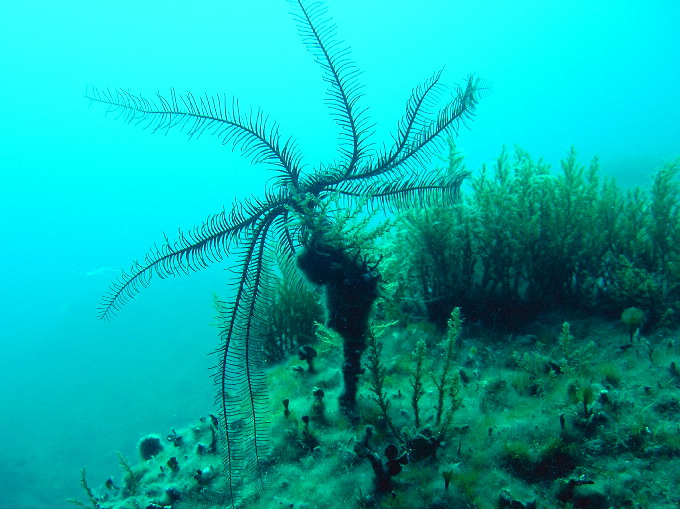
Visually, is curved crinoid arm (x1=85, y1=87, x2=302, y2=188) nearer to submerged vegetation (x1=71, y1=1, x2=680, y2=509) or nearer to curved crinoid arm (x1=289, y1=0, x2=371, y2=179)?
submerged vegetation (x1=71, y1=1, x2=680, y2=509)

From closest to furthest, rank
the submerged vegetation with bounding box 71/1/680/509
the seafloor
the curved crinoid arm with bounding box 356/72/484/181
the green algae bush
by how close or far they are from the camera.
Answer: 1. the seafloor
2. the submerged vegetation with bounding box 71/1/680/509
3. the curved crinoid arm with bounding box 356/72/484/181
4. the green algae bush

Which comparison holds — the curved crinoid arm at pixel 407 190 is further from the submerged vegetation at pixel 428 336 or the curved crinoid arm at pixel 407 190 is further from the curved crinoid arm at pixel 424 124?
the curved crinoid arm at pixel 424 124

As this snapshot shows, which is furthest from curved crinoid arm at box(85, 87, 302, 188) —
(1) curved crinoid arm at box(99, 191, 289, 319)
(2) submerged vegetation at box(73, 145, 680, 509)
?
(2) submerged vegetation at box(73, 145, 680, 509)

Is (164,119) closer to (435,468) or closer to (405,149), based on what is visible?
(405,149)

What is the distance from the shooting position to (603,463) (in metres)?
2.23

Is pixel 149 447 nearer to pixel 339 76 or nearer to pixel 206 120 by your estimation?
pixel 206 120

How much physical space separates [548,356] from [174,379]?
23.2 metres

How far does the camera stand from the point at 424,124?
3.21 meters

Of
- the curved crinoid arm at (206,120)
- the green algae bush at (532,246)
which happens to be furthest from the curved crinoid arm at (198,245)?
the green algae bush at (532,246)

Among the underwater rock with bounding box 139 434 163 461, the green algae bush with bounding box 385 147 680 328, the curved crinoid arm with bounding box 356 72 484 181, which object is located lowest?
the underwater rock with bounding box 139 434 163 461

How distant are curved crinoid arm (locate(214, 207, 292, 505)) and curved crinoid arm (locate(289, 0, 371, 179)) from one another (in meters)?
0.87

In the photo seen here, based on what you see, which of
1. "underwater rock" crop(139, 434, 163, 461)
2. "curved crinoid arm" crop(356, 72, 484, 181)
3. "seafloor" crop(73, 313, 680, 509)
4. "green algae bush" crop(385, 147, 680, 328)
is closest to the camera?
"seafloor" crop(73, 313, 680, 509)

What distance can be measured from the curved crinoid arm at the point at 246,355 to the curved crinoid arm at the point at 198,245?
0.30 ft

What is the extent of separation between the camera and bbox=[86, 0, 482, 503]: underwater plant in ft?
9.35
